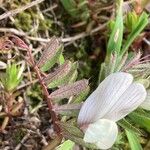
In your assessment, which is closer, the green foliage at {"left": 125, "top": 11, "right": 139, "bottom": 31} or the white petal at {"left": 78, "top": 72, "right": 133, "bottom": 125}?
→ the white petal at {"left": 78, "top": 72, "right": 133, "bottom": 125}

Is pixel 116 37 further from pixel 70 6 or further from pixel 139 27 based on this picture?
pixel 70 6

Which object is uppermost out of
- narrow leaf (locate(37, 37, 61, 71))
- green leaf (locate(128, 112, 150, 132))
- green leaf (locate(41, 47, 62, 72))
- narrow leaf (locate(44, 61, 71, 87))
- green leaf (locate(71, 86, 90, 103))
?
narrow leaf (locate(37, 37, 61, 71))

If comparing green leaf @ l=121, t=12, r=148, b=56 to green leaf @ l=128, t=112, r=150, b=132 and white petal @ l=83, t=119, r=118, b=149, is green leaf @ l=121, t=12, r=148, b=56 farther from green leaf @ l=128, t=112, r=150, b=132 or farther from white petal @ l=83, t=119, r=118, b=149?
white petal @ l=83, t=119, r=118, b=149

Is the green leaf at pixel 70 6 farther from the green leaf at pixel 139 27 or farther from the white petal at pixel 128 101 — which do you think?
the white petal at pixel 128 101

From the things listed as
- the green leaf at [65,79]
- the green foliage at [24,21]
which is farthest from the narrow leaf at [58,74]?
the green foliage at [24,21]

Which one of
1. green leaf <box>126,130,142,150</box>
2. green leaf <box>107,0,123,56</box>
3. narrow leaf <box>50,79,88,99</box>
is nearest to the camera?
narrow leaf <box>50,79,88,99</box>

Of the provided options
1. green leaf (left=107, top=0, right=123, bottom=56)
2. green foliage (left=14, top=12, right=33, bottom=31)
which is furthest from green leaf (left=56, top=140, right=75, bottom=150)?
green foliage (left=14, top=12, right=33, bottom=31)

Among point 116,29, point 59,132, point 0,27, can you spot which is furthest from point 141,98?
point 0,27
